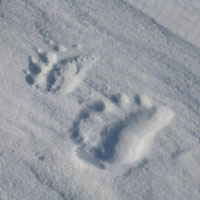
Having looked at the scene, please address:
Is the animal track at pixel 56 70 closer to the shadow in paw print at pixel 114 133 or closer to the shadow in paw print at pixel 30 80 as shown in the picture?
the shadow in paw print at pixel 30 80

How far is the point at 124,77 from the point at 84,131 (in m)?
0.42

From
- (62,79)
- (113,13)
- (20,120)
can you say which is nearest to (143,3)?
(113,13)

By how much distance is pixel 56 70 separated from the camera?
1.72 m

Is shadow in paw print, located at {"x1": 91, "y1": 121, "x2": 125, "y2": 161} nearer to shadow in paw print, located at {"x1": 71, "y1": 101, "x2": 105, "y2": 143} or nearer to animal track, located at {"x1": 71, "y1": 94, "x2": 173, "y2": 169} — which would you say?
animal track, located at {"x1": 71, "y1": 94, "x2": 173, "y2": 169}

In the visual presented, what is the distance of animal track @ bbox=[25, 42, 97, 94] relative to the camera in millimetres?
1691

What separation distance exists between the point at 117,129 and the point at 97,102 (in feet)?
0.67

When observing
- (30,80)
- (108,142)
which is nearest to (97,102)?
(108,142)

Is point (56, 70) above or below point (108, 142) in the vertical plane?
above

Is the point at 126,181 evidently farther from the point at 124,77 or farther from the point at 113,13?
the point at 113,13

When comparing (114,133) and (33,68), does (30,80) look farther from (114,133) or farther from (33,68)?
(114,133)

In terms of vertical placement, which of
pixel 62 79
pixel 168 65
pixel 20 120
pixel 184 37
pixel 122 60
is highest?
pixel 184 37

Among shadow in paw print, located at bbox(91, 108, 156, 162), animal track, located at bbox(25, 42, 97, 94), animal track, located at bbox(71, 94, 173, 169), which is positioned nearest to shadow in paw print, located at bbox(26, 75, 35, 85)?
animal track, located at bbox(25, 42, 97, 94)

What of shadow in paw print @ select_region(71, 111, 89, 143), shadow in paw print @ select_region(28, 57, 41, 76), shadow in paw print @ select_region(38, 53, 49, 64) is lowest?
shadow in paw print @ select_region(71, 111, 89, 143)

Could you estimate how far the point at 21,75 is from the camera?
66.3 inches
